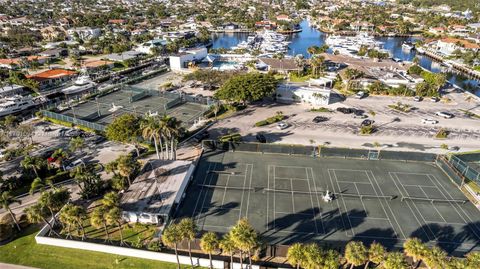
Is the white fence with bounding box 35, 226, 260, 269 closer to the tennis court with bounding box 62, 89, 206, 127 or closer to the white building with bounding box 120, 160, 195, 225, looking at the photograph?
the white building with bounding box 120, 160, 195, 225

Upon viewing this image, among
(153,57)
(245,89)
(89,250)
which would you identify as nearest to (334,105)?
(245,89)

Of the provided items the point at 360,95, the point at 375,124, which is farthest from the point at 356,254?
the point at 360,95

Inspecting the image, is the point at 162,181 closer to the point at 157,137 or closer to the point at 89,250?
the point at 157,137

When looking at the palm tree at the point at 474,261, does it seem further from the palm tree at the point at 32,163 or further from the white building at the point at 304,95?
the white building at the point at 304,95

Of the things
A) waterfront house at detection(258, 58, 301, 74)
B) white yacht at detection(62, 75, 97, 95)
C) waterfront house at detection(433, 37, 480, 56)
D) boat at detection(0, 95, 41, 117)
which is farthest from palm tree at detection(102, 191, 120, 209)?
waterfront house at detection(433, 37, 480, 56)

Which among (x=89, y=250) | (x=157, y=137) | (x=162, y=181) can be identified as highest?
(x=157, y=137)

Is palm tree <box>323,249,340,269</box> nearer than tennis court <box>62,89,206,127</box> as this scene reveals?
Yes

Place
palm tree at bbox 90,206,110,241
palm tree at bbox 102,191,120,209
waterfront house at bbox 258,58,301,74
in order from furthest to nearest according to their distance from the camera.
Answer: waterfront house at bbox 258,58,301,74, palm tree at bbox 102,191,120,209, palm tree at bbox 90,206,110,241
